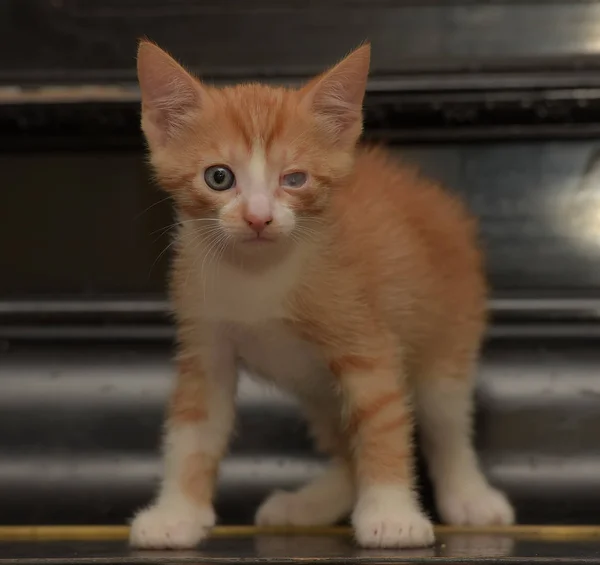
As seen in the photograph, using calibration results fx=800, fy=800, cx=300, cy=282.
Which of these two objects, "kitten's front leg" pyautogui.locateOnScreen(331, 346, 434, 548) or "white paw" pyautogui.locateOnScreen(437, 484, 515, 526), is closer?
"kitten's front leg" pyautogui.locateOnScreen(331, 346, 434, 548)

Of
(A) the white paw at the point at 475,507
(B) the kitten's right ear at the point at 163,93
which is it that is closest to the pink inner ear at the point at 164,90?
(B) the kitten's right ear at the point at 163,93

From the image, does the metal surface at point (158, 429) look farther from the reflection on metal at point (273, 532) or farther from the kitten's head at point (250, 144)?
the kitten's head at point (250, 144)

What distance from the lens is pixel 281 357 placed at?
3.30 feet

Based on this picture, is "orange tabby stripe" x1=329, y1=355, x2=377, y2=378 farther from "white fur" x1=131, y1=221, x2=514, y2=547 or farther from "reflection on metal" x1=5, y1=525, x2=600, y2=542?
"reflection on metal" x1=5, y1=525, x2=600, y2=542

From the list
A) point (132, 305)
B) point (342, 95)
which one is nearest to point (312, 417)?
point (132, 305)

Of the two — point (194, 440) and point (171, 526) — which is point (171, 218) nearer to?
point (194, 440)

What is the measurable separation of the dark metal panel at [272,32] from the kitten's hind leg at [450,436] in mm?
562

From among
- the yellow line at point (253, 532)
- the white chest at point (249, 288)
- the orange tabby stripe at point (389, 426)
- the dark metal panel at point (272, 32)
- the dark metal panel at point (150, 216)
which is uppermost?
the dark metal panel at point (272, 32)

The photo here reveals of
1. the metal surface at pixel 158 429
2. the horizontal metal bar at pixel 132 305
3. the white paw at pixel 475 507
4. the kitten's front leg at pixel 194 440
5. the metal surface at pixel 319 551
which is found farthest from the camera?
the horizontal metal bar at pixel 132 305

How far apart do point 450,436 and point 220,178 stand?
1.65 feet

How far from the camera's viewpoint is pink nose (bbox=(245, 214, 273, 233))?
0.86 meters

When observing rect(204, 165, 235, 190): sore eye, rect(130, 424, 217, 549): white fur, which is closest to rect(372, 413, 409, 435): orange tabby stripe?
rect(130, 424, 217, 549): white fur

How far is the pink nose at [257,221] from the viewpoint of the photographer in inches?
33.8

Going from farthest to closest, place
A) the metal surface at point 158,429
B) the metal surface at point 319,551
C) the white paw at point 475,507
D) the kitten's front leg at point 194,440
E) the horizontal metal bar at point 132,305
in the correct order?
the horizontal metal bar at point 132,305 → the metal surface at point 158,429 → the white paw at point 475,507 → the kitten's front leg at point 194,440 → the metal surface at point 319,551
